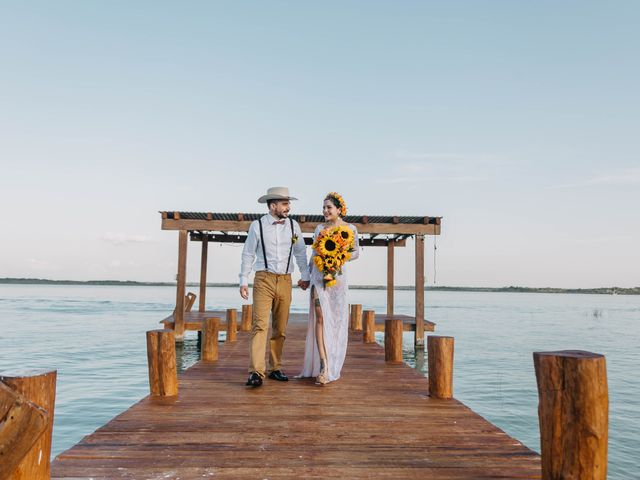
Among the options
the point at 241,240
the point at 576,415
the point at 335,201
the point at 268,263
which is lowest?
the point at 576,415

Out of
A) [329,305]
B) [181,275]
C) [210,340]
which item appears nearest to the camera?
[329,305]

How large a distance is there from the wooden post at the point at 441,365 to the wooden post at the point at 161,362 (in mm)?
2830

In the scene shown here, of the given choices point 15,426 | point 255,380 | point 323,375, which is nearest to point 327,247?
point 323,375

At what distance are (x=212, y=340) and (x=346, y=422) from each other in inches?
157

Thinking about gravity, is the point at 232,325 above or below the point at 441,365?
below

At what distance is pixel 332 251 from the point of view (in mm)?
5781

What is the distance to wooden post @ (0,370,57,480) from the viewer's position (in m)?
2.39

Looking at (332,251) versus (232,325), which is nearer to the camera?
(332,251)

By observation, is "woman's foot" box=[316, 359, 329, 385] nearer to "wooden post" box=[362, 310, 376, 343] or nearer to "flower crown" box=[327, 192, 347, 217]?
"flower crown" box=[327, 192, 347, 217]

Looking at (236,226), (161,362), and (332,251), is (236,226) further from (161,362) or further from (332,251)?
(161,362)

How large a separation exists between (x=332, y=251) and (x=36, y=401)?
3.75 metres

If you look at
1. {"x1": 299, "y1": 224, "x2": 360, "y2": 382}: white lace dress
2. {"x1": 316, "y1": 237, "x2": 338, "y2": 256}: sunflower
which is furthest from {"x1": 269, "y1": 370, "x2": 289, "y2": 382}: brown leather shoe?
{"x1": 316, "y1": 237, "x2": 338, "y2": 256}: sunflower

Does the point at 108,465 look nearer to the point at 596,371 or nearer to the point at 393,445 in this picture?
the point at 393,445

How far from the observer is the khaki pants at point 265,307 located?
5719mm
